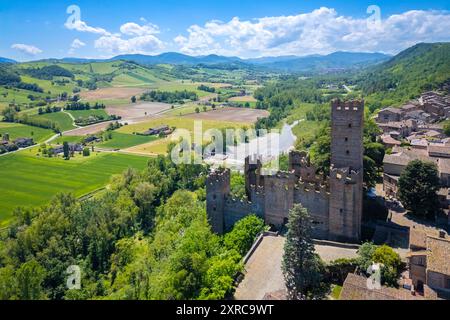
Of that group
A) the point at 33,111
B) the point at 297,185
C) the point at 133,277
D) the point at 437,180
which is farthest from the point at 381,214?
the point at 33,111

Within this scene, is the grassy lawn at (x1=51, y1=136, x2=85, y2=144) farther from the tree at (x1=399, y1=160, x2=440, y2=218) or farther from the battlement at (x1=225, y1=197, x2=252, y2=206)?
the tree at (x1=399, y1=160, x2=440, y2=218)

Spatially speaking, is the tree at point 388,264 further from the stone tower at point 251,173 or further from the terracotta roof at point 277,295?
the stone tower at point 251,173

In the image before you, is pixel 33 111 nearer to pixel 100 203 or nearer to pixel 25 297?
pixel 100 203

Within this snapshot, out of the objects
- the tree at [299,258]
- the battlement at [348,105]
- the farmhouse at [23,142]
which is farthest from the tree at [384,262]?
the farmhouse at [23,142]

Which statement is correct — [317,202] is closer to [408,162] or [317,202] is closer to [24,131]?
[408,162]

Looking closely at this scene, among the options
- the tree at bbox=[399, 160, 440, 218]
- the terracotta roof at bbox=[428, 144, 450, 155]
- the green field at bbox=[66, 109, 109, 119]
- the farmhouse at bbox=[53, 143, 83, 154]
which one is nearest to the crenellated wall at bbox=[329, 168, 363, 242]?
the tree at bbox=[399, 160, 440, 218]
